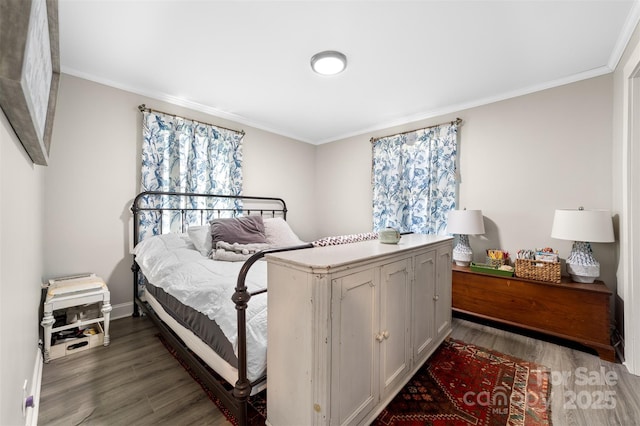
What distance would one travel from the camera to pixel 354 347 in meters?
1.23

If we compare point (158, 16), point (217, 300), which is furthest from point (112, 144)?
point (217, 300)

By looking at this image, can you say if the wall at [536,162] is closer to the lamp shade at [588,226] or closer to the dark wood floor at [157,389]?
the lamp shade at [588,226]

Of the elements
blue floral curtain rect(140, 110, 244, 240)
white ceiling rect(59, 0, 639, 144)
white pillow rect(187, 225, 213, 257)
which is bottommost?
white pillow rect(187, 225, 213, 257)

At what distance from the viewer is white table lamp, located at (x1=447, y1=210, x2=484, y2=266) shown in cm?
281

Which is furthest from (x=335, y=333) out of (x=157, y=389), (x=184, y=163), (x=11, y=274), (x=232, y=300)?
(x=184, y=163)

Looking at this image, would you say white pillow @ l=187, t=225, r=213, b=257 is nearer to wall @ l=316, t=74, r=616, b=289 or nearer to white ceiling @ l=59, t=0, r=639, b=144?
white ceiling @ l=59, t=0, r=639, b=144

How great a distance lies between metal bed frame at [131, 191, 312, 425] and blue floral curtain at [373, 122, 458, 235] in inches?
63.5

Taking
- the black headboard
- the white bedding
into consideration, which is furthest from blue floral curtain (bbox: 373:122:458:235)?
the white bedding

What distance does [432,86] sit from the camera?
2752mm

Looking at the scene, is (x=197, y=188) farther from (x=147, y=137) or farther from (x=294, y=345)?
(x=294, y=345)

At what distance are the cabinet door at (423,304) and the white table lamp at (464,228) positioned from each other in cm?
109

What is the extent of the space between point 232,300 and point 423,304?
1309mm

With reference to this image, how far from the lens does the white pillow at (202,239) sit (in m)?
2.49

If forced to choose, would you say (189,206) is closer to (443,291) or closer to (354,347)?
(354,347)
